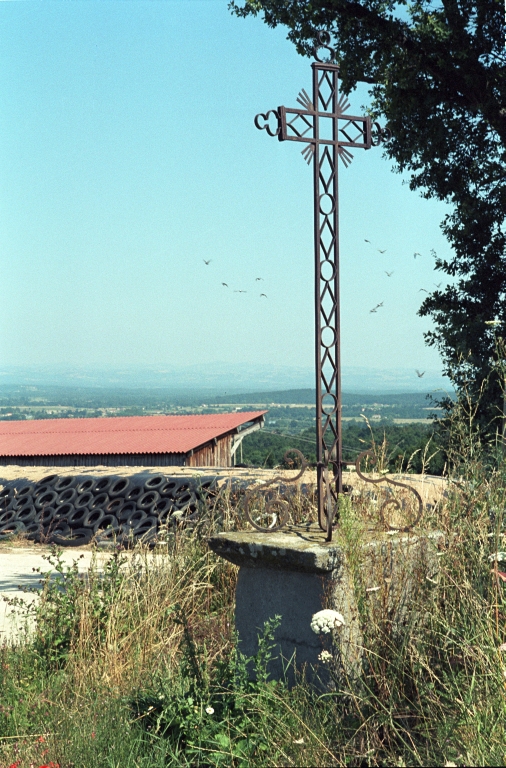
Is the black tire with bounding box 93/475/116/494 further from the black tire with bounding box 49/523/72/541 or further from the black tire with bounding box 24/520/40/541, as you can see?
the black tire with bounding box 24/520/40/541

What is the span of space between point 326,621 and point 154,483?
28.8 ft

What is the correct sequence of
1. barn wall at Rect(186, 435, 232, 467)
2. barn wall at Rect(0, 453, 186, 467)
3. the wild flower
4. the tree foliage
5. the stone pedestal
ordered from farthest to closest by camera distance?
barn wall at Rect(186, 435, 232, 467)
barn wall at Rect(0, 453, 186, 467)
the tree foliage
the stone pedestal
the wild flower

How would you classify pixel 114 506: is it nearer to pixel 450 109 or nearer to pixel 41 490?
pixel 41 490

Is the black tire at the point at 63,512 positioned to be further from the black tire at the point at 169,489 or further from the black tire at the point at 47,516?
the black tire at the point at 169,489

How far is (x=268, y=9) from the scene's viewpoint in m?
10.9

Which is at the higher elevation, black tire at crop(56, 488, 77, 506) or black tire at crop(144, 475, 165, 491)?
black tire at crop(144, 475, 165, 491)

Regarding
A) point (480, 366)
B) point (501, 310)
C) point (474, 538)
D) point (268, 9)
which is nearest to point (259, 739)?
point (474, 538)

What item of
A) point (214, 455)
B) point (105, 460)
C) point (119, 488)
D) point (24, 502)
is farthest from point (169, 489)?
point (214, 455)

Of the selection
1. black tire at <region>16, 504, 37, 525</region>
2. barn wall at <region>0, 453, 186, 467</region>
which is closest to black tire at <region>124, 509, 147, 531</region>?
black tire at <region>16, 504, 37, 525</region>

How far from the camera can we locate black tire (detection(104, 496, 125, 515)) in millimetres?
11344

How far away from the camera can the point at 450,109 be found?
10.8 m

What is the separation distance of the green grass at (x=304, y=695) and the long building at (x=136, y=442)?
11.2m

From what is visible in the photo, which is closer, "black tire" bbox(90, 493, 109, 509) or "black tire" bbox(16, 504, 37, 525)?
"black tire" bbox(90, 493, 109, 509)

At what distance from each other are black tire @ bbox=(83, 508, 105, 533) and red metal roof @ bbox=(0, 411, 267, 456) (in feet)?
12.8
